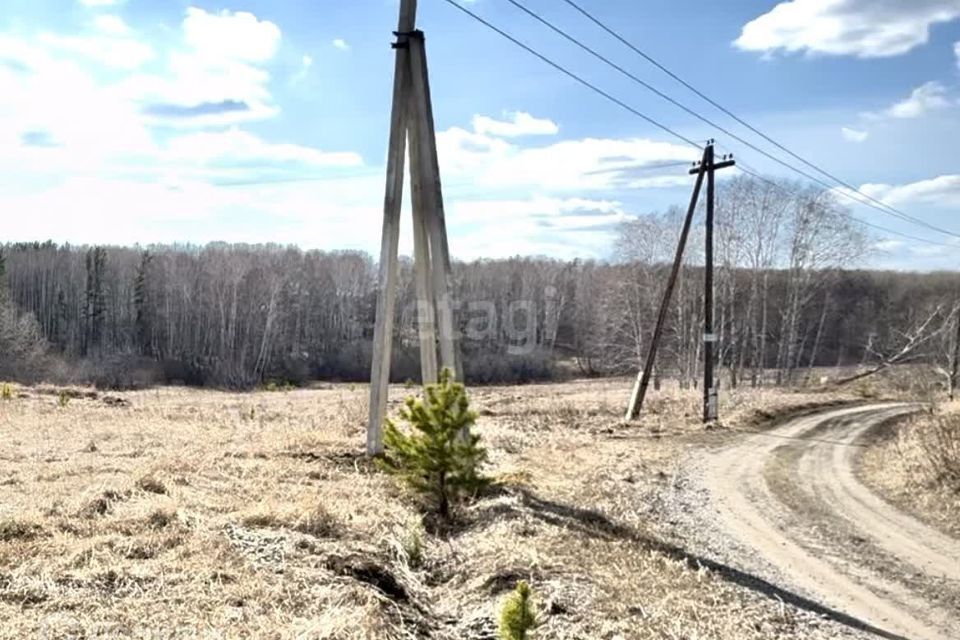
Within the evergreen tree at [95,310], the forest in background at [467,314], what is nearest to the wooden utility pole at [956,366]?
the forest in background at [467,314]

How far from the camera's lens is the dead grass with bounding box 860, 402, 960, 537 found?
10039mm

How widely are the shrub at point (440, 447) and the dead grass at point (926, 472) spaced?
19.1ft

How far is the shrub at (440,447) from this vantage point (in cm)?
794

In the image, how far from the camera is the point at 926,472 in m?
11.3

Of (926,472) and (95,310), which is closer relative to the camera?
(926,472)

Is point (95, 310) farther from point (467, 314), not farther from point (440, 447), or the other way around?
point (440, 447)

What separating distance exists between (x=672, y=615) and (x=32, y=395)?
2757 cm

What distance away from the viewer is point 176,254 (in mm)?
72438

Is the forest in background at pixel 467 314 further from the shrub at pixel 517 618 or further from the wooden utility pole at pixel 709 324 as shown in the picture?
the shrub at pixel 517 618

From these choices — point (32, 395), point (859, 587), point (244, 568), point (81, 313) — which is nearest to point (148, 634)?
point (244, 568)

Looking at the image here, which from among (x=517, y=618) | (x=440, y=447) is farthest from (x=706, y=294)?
(x=517, y=618)

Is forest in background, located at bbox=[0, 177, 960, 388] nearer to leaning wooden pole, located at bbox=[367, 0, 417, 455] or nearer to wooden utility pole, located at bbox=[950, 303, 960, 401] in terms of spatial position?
wooden utility pole, located at bbox=[950, 303, 960, 401]

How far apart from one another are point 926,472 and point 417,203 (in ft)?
27.6

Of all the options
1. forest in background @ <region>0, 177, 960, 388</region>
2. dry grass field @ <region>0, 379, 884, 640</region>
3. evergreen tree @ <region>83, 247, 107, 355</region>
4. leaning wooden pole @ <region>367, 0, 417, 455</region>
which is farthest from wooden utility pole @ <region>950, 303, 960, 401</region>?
evergreen tree @ <region>83, 247, 107, 355</region>
